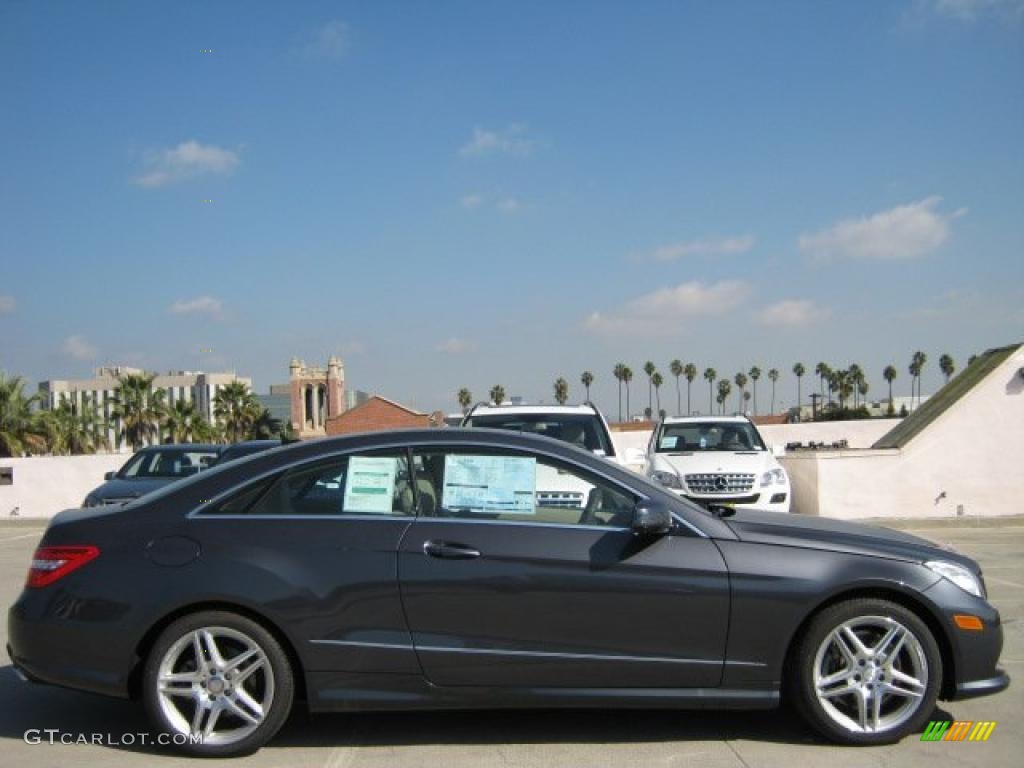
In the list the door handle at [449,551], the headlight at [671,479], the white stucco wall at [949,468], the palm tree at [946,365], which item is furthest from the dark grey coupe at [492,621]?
the palm tree at [946,365]

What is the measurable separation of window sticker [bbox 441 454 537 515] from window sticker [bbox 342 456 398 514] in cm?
28

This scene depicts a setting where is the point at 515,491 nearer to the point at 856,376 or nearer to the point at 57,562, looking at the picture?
the point at 57,562

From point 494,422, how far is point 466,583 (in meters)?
6.62

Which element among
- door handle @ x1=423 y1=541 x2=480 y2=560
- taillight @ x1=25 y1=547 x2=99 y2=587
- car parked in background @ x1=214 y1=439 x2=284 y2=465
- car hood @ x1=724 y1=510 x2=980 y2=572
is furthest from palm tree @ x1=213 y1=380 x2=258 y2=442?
car hood @ x1=724 y1=510 x2=980 y2=572

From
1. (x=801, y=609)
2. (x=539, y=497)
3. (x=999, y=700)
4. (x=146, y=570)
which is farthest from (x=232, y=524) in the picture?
(x=999, y=700)

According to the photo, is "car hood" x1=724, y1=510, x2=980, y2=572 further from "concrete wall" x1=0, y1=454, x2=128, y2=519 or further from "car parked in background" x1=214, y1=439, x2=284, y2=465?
"concrete wall" x1=0, y1=454, x2=128, y2=519

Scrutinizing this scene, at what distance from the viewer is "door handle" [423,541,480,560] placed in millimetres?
4918

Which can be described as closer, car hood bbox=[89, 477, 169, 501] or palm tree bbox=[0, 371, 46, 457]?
car hood bbox=[89, 477, 169, 501]

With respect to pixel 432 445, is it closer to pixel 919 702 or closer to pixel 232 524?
pixel 232 524

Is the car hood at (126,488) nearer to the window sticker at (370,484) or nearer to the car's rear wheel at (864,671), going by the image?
the window sticker at (370,484)

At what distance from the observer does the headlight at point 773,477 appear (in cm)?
1290

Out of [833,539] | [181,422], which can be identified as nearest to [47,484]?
[833,539]

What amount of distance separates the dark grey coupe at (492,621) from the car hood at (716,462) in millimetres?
7986

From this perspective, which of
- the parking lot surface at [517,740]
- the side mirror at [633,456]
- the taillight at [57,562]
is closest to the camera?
the parking lot surface at [517,740]
